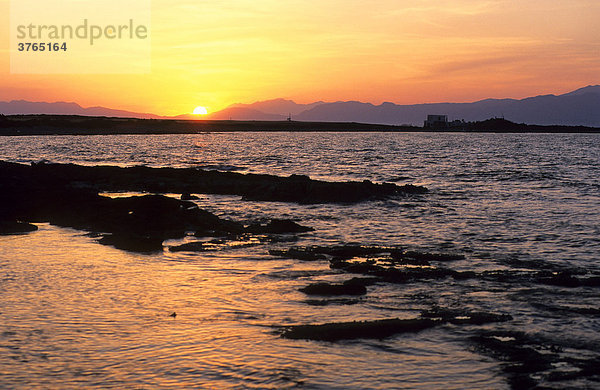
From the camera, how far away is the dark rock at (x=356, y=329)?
11430 mm

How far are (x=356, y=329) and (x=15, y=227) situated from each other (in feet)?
55.0

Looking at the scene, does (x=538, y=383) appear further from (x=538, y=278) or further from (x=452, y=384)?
(x=538, y=278)

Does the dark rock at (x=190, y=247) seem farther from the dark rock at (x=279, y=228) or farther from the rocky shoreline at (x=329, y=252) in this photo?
the dark rock at (x=279, y=228)

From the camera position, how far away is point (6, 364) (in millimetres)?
9898

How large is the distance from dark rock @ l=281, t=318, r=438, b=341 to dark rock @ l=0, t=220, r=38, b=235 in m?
15.5

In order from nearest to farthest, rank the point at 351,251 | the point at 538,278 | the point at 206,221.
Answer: the point at 538,278
the point at 351,251
the point at 206,221

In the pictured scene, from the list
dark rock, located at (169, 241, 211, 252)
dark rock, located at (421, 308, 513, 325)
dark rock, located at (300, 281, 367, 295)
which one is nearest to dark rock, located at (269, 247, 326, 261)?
dark rock, located at (169, 241, 211, 252)

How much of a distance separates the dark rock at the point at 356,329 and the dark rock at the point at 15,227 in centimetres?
1548

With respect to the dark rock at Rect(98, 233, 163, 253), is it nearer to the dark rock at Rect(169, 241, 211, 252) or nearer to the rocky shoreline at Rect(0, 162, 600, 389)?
the rocky shoreline at Rect(0, 162, 600, 389)

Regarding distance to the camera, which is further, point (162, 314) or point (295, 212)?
point (295, 212)

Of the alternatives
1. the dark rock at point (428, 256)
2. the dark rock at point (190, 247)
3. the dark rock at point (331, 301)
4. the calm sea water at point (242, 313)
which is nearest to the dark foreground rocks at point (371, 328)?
the calm sea water at point (242, 313)

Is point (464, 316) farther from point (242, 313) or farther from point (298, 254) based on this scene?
point (298, 254)

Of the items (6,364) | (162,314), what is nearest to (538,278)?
(162,314)

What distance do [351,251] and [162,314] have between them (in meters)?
8.58
